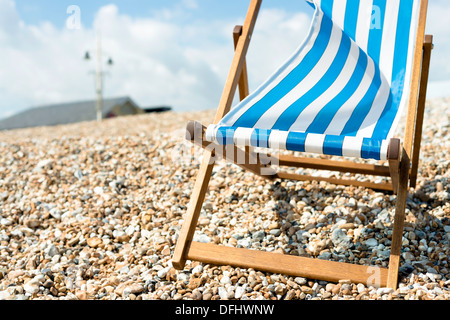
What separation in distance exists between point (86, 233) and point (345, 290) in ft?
5.04

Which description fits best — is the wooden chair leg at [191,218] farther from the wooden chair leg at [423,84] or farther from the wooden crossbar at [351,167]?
the wooden chair leg at [423,84]

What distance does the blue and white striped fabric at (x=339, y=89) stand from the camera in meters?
1.87

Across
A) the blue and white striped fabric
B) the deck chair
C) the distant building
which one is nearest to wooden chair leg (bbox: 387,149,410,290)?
the deck chair

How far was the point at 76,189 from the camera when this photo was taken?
3.24m

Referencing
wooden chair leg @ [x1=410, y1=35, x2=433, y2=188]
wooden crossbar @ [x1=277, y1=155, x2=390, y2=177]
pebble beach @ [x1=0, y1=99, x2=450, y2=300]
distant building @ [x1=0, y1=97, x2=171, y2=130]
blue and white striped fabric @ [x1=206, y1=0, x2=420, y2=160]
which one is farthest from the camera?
distant building @ [x1=0, y1=97, x2=171, y2=130]

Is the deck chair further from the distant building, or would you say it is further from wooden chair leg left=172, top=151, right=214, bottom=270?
the distant building

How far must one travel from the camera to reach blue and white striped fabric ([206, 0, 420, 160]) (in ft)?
6.15

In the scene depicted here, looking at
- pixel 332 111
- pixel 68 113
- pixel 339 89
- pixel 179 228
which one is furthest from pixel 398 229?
pixel 68 113

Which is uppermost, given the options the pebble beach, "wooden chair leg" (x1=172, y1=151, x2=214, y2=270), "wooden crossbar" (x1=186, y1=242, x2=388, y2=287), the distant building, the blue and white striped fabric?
the blue and white striped fabric

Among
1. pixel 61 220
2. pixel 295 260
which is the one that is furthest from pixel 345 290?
pixel 61 220

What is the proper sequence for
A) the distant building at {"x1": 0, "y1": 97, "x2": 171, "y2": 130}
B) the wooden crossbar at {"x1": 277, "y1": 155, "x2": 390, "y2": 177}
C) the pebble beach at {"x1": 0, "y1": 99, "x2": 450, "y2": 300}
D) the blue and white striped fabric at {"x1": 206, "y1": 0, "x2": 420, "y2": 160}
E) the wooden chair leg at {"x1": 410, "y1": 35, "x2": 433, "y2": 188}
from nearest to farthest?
the blue and white striped fabric at {"x1": 206, "y1": 0, "x2": 420, "y2": 160} < the pebble beach at {"x1": 0, "y1": 99, "x2": 450, "y2": 300} < the wooden chair leg at {"x1": 410, "y1": 35, "x2": 433, "y2": 188} < the wooden crossbar at {"x1": 277, "y1": 155, "x2": 390, "y2": 177} < the distant building at {"x1": 0, "y1": 97, "x2": 171, "y2": 130}

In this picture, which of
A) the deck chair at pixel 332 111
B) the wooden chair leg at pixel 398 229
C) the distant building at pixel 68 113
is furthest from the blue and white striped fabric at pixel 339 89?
the distant building at pixel 68 113

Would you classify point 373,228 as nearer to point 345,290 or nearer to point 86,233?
point 345,290

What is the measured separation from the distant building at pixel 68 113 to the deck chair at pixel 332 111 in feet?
50.9
